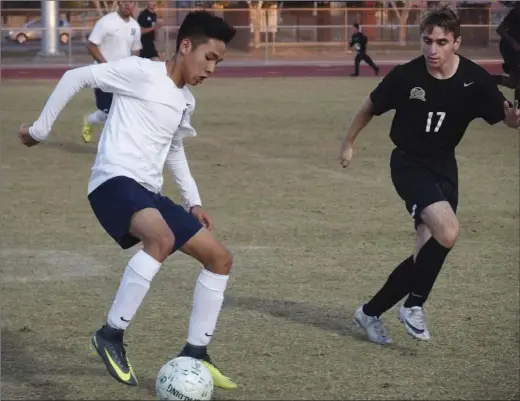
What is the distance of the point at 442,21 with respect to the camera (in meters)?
6.14

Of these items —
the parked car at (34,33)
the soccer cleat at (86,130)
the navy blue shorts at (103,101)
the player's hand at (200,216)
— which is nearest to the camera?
the player's hand at (200,216)

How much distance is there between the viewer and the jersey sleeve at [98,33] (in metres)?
14.8

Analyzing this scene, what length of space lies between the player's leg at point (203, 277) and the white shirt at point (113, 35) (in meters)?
9.90

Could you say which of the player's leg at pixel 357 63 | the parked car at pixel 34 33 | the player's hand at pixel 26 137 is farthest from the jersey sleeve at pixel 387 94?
the parked car at pixel 34 33

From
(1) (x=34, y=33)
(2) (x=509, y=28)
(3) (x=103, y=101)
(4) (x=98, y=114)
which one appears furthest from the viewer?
(1) (x=34, y=33)

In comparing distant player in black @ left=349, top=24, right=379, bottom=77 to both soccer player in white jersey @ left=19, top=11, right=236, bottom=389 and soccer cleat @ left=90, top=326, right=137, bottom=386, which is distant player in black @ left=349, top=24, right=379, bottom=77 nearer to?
soccer player in white jersey @ left=19, top=11, right=236, bottom=389

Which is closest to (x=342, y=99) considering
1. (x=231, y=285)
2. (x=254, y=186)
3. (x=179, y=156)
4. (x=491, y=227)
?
(x=254, y=186)

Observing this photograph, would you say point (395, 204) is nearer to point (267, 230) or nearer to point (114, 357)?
point (267, 230)

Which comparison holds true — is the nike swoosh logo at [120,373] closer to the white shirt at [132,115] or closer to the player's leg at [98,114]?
the white shirt at [132,115]

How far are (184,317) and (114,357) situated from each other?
1705mm

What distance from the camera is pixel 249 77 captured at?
32344 millimetres

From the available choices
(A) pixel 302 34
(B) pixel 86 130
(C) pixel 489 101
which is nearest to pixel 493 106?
(C) pixel 489 101

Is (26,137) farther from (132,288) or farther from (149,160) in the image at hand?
(132,288)

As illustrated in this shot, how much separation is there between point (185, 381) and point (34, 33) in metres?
35.6
